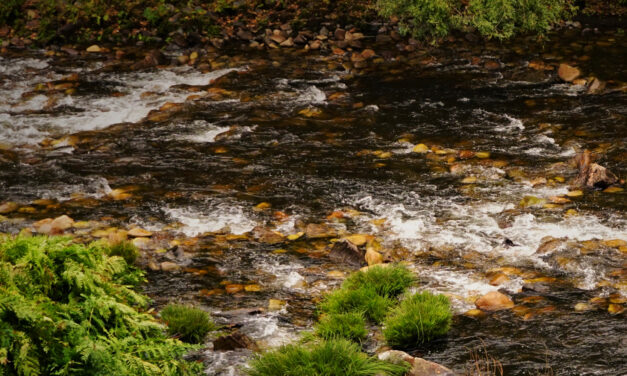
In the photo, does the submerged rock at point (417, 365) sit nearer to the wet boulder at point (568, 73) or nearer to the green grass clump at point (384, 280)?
the green grass clump at point (384, 280)

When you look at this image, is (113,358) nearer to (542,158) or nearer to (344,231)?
(344,231)

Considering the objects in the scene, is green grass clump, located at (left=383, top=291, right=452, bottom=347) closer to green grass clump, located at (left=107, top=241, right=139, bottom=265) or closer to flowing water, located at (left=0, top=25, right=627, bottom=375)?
flowing water, located at (left=0, top=25, right=627, bottom=375)

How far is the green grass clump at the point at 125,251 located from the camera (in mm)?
6646

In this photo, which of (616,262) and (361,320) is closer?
(361,320)

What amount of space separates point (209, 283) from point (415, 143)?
4801 mm

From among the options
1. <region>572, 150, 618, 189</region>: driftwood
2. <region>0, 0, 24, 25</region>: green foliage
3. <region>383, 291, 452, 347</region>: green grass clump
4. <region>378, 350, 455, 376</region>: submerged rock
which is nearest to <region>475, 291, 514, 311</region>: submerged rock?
<region>383, 291, 452, 347</region>: green grass clump

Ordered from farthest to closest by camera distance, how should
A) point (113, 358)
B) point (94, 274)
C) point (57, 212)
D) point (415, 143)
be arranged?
point (415, 143)
point (57, 212)
point (94, 274)
point (113, 358)

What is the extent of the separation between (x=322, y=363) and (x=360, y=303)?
1.22m

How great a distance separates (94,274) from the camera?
15.6 feet

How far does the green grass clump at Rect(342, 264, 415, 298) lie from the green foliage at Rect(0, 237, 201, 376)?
1.96 m

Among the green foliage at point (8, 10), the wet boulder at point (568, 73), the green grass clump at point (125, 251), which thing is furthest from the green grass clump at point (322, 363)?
the green foliage at point (8, 10)

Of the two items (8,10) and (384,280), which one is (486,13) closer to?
(384,280)

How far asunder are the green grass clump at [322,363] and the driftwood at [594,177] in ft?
15.3

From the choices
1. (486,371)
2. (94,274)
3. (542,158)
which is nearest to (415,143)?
(542,158)
